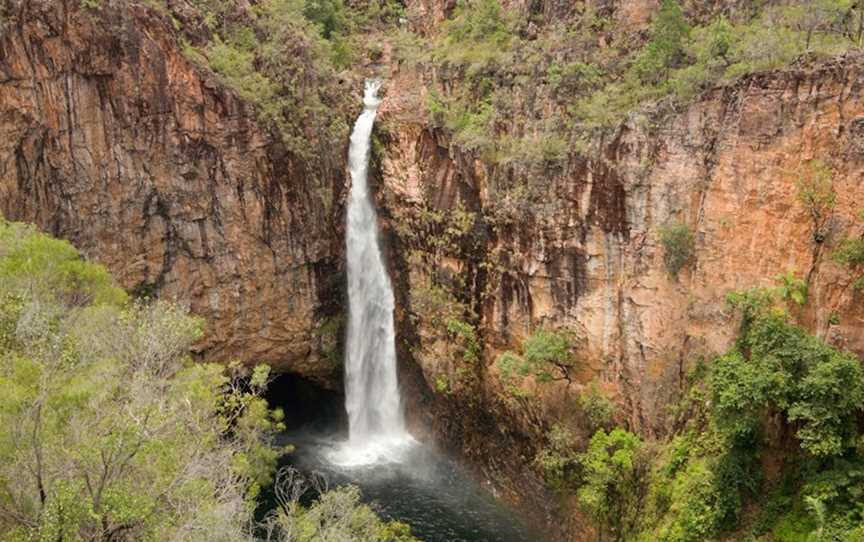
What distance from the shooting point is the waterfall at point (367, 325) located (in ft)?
83.7

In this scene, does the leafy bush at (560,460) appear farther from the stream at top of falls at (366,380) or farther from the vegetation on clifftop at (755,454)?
the stream at top of falls at (366,380)

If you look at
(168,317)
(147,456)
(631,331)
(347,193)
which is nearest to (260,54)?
(347,193)

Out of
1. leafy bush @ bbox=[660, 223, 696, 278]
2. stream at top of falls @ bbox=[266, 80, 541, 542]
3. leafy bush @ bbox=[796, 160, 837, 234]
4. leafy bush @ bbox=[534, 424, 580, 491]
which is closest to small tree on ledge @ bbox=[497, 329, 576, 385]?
leafy bush @ bbox=[534, 424, 580, 491]

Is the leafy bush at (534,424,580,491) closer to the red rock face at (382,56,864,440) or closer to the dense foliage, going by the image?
the red rock face at (382,56,864,440)

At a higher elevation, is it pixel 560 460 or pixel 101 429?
pixel 101 429

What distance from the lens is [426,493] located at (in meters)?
21.8

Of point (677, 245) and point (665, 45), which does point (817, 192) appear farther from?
point (665, 45)

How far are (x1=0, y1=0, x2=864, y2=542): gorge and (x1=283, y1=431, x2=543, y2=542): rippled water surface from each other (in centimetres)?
66

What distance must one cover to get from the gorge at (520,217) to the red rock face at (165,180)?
0.08 m

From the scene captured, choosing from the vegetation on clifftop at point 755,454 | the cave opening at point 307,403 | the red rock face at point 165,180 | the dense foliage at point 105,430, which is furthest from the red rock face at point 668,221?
the dense foliage at point 105,430

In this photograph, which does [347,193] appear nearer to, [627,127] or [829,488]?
[627,127]

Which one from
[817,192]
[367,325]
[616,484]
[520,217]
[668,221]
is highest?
[817,192]

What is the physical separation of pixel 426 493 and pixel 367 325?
6630 mm

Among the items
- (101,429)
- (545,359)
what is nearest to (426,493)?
(545,359)
